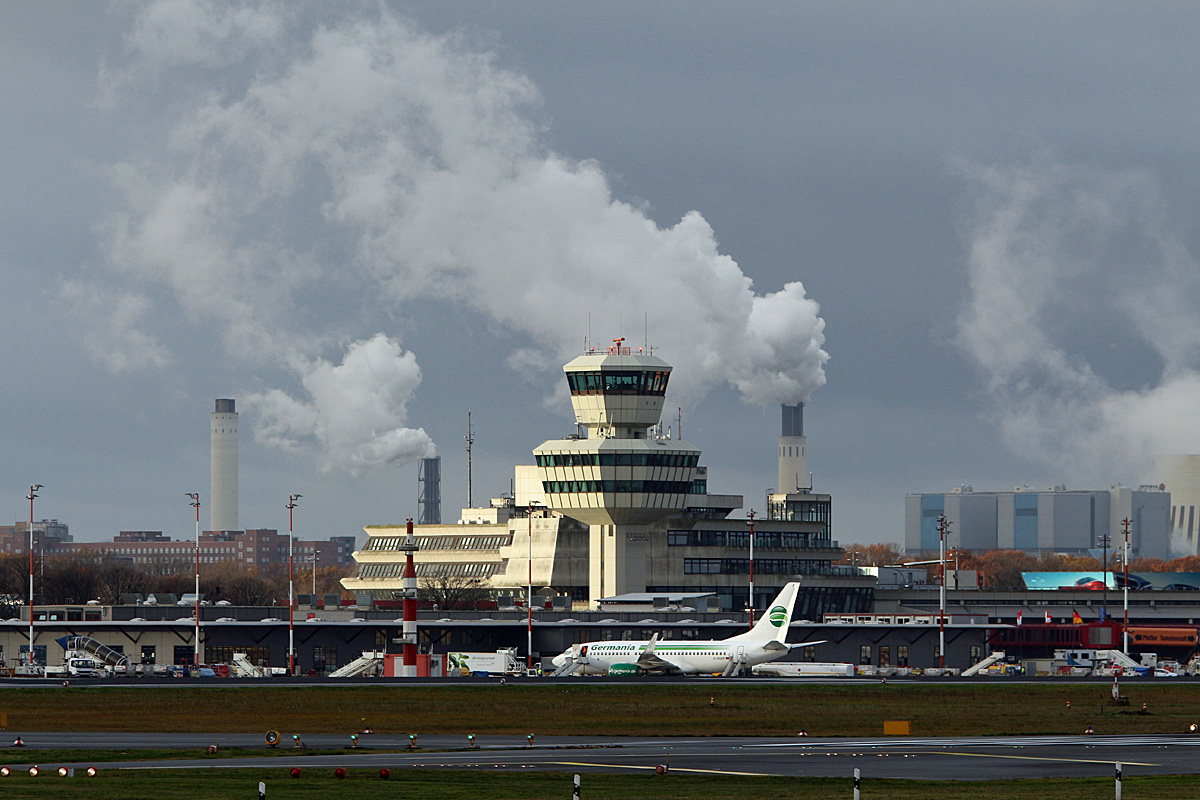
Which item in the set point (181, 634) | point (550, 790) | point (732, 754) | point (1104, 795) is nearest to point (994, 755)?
point (732, 754)

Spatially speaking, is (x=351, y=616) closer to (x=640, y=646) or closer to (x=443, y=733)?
(x=640, y=646)

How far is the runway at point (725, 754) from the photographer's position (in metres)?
60.3

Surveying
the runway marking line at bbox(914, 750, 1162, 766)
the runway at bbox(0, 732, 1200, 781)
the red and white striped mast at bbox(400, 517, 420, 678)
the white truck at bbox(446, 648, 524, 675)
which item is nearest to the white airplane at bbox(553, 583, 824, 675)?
the white truck at bbox(446, 648, 524, 675)

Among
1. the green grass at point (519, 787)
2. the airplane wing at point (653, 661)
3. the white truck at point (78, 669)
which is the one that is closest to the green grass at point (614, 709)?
the airplane wing at point (653, 661)

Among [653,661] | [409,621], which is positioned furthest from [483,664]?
[653,661]

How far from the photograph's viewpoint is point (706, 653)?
137 metres

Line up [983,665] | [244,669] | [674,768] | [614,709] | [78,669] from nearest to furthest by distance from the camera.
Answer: [674,768], [614,709], [78,669], [244,669], [983,665]

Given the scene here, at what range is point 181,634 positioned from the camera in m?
163

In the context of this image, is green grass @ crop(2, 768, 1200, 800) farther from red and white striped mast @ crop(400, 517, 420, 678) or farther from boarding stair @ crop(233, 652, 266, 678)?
boarding stair @ crop(233, 652, 266, 678)

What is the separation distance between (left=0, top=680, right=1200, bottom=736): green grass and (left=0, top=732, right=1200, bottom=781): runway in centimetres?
620

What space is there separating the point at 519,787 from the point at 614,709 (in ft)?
151

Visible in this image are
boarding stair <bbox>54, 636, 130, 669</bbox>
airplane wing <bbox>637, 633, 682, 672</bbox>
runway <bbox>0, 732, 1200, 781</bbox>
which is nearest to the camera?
runway <bbox>0, 732, 1200, 781</bbox>

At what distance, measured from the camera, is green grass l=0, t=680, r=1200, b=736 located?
8500 cm

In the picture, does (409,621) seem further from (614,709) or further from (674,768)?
(674,768)
